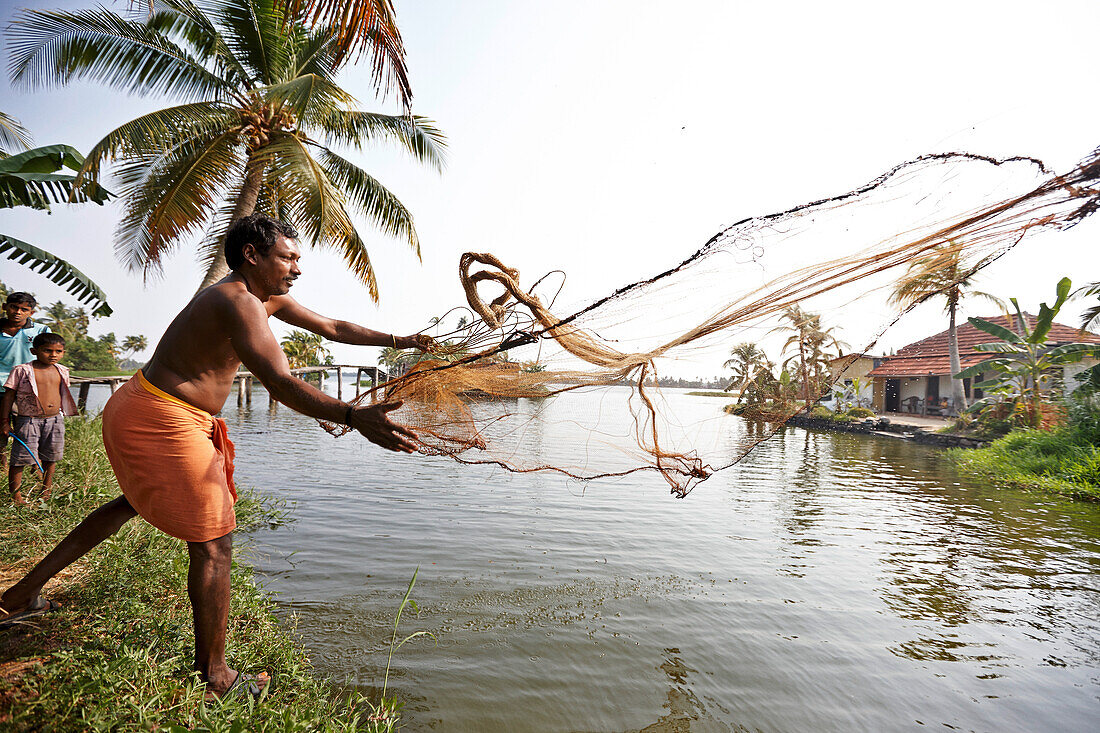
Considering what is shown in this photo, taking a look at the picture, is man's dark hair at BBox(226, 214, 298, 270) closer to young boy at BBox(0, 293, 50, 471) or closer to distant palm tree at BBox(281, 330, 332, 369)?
young boy at BBox(0, 293, 50, 471)

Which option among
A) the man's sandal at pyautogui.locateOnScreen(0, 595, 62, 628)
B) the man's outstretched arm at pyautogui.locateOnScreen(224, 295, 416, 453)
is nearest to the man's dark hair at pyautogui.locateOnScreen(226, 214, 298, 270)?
the man's outstretched arm at pyautogui.locateOnScreen(224, 295, 416, 453)

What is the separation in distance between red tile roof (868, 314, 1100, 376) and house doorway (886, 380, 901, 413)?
108 centimetres

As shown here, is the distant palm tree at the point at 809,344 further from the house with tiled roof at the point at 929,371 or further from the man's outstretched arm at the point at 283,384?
the house with tiled roof at the point at 929,371

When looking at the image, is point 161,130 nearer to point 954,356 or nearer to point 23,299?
point 23,299

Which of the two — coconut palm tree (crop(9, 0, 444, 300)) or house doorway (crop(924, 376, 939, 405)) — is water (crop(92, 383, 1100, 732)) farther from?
house doorway (crop(924, 376, 939, 405))

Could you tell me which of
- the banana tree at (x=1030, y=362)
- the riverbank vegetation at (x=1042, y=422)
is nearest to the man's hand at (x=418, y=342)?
the riverbank vegetation at (x=1042, y=422)

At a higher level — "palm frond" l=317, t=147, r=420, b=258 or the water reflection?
"palm frond" l=317, t=147, r=420, b=258

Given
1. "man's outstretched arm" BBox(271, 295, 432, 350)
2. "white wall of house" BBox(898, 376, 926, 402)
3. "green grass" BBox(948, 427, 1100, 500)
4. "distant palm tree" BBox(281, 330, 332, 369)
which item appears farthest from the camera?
"distant palm tree" BBox(281, 330, 332, 369)

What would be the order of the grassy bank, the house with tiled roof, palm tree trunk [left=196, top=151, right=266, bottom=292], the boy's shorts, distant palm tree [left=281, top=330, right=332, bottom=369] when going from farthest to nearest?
distant palm tree [left=281, top=330, right=332, bottom=369] < the house with tiled roof < palm tree trunk [left=196, top=151, right=266, bottom=292] < the boy's shorts < the grassy bank

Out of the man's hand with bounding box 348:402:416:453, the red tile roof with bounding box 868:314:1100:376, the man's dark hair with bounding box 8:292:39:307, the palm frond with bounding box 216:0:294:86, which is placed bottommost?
the man's hand with bounding box 348:402:416:453

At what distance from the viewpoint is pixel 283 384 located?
2068 mm

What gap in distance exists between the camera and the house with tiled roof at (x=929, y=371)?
24.0 meters

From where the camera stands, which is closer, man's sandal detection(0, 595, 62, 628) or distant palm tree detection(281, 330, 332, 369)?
man's sandal detection(0, 595, 62, 628)

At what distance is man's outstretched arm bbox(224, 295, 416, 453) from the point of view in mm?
2047
